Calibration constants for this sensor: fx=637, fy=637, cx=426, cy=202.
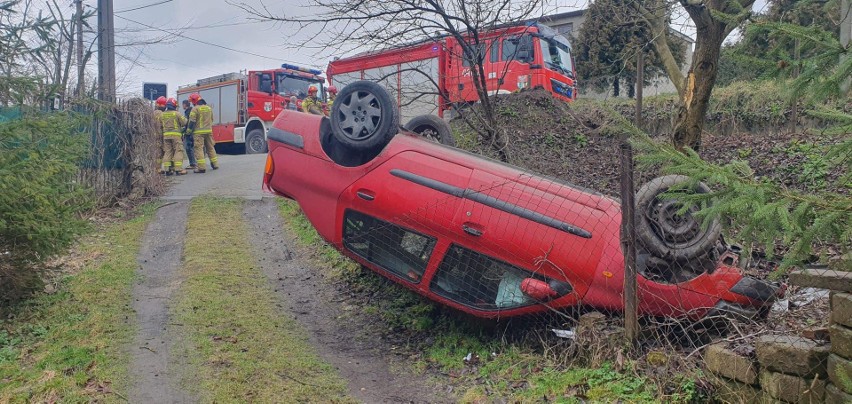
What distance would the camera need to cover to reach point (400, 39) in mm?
7547

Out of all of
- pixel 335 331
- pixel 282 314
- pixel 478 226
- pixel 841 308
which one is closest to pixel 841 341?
pixel 841 308

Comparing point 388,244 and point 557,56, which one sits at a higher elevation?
point 557,56

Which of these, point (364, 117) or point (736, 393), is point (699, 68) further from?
point (736, 393)

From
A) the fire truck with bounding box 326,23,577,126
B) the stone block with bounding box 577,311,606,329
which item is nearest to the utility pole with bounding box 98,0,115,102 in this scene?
the fire truck with bounding box 326,23,577,126

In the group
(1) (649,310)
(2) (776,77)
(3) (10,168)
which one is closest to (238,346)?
(3) (10,168)

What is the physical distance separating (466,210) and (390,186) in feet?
2.21

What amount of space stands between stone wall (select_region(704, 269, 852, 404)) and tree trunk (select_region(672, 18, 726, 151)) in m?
3.47

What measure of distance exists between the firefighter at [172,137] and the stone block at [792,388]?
11588 millimetres

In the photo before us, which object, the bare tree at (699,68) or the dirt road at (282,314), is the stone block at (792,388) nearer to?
the dirt road at (282,314)

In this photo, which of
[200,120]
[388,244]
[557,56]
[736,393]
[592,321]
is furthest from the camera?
[557,56]

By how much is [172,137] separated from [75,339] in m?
8.20

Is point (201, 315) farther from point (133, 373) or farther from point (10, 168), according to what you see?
point (10, 168)

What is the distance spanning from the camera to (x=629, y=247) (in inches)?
152

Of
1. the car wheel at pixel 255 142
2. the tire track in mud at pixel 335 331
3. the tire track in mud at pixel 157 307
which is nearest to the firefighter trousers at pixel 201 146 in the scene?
the tire track in mud at pixel 157 307
